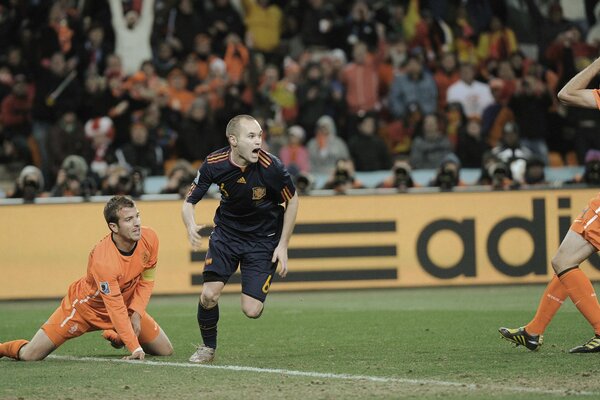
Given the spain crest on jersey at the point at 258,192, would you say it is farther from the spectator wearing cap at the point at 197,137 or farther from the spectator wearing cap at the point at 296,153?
the spectator wearing cap at the point at 197,137

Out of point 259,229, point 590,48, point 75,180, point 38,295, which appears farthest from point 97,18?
point 259,229

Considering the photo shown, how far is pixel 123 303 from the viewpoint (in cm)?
898

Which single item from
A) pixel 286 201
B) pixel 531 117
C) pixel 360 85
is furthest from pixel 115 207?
pixel 531 117

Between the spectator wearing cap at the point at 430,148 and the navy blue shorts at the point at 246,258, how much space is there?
9.60 m

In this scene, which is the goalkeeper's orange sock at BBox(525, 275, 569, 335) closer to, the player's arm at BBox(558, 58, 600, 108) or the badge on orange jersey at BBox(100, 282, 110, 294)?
the player's arm at BBox(558, 58, 600, 108)

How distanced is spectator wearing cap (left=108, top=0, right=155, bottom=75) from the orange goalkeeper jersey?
36.1ft

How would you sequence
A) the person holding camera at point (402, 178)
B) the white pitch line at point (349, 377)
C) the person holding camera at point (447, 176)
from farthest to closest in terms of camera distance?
the person holding camera at point (402, 178)
the person holding camera at point (447, 176)
the white pitch line at point (349, 377)

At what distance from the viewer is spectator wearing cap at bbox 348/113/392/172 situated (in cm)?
1859

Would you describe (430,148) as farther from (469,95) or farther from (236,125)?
(236,125)

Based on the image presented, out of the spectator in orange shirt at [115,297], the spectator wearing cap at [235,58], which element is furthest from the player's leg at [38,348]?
the spectator wearing cap at [235,58]

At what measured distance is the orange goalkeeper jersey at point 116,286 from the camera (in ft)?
29.3

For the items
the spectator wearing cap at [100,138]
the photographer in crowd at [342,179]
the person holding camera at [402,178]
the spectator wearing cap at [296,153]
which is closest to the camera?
the person holding camera at [402,178]

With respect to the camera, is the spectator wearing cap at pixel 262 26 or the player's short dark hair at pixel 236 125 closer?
the player's short dark hair at pixel 236 125

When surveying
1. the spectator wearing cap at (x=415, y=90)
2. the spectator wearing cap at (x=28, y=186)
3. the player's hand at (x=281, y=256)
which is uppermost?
the spectator wearing cap at (x=415, y=90)
